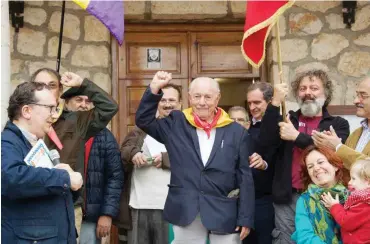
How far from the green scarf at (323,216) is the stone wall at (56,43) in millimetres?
2962

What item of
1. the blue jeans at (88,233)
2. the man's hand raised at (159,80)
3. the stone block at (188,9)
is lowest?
the blue jeans at (88,233)

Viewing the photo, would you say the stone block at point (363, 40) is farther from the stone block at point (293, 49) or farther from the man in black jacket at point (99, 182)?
the man in black jacket at point (99, 182)

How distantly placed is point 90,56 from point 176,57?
0.95 m

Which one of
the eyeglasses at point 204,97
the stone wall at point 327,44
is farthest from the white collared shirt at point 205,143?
the stone wall at point 327,44

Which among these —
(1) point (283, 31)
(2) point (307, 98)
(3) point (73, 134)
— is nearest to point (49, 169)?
(3) point (73, 134)

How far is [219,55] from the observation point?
22.9ft

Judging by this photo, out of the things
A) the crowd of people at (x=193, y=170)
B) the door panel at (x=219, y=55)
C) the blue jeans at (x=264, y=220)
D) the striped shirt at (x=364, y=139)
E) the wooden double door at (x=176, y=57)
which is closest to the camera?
the crowd of people at (x=193, y=170)

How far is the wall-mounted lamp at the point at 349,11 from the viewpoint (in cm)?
663

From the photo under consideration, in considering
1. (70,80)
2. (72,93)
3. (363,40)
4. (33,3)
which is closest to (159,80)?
(70,80)

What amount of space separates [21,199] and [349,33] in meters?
4.35

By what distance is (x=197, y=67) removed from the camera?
6.90m

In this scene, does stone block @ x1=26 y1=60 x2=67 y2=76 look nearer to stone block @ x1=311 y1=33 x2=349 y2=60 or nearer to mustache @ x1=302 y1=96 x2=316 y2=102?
stone block @ x1=311 y1=33 x2=349 y2=60

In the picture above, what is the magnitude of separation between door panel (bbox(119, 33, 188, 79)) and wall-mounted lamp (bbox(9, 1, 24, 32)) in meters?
1.08

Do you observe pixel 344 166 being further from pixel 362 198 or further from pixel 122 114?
pixel 122 114
